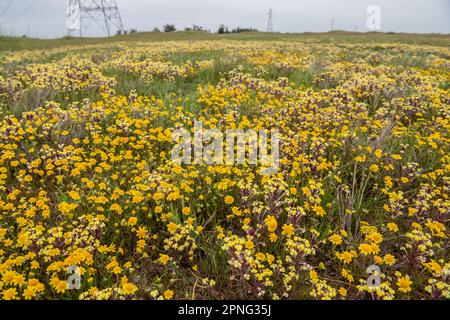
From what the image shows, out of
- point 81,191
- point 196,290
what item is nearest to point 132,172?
point 81,191

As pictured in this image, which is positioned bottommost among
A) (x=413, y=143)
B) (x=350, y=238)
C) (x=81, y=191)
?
(x=350, y=238)

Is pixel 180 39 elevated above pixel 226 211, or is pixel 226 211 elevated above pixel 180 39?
pixel 180 39

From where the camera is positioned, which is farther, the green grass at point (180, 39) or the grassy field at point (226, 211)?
the green grass at point (180, 39)

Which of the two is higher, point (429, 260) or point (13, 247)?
point (13, 247)

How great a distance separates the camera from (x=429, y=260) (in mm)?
2830

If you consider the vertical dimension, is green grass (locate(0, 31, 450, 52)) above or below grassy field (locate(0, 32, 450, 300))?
above

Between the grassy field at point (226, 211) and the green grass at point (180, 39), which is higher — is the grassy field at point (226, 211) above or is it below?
below

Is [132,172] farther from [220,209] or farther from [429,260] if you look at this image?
[429,260]

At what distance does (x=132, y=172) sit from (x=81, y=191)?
606 mm

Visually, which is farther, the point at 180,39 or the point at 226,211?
the point at 180,39

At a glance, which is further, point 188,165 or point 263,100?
point 263,100

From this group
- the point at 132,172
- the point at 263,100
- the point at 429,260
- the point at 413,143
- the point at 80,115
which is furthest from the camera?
the point at 263,100

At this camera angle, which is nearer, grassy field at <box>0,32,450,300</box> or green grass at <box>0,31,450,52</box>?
grassy field at <box>0,32,450,300</box>

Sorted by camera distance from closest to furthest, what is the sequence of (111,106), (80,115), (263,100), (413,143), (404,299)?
(404,299)
(413,143)
(80,115)
(111,106)
(263,100)
